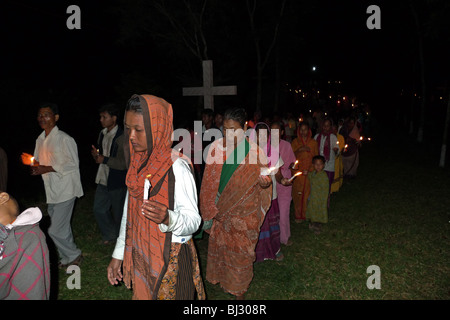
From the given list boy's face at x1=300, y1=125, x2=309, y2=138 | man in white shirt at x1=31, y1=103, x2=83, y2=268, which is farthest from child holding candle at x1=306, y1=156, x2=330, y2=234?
man in white shirt at x1=31, y1=103, x2=83, y2=268

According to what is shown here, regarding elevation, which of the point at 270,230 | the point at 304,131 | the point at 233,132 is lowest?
the point at 270,230

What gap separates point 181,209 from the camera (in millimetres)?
2336

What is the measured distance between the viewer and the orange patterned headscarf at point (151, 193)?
7.66 ft

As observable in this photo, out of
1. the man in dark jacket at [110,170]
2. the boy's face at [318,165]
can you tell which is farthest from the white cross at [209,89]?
the man in dark jacket at [110,170]

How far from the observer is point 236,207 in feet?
12.8

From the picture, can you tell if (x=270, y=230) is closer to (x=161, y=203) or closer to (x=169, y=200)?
(x=169, y=200)

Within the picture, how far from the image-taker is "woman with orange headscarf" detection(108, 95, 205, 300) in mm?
2312

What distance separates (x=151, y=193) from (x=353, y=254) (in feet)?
13.6

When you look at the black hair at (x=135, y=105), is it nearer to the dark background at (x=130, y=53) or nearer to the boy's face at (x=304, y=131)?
the boy's face at (x=304, y=131)

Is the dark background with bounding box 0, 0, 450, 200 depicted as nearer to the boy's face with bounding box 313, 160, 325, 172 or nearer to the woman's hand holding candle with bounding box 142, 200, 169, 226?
the boy's face with bounding box 313, 160, 325, 172

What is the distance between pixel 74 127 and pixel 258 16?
45.6 feet

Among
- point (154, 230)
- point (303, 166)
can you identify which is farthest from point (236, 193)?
point (303, 166)

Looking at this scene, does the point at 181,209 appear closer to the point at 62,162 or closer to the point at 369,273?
the point at 62,162
